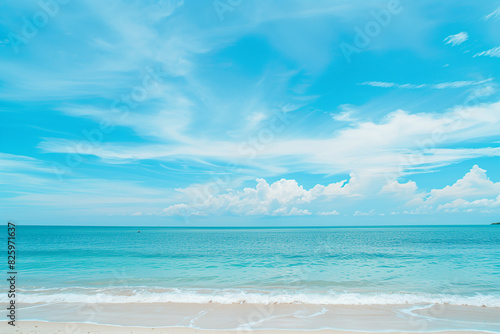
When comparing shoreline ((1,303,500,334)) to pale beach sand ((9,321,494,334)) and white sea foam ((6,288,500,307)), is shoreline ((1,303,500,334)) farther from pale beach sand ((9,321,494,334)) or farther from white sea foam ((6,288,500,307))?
white sea foam ((6,288,500,307))

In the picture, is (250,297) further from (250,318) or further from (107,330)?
(107,330)

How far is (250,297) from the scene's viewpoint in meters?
17.2

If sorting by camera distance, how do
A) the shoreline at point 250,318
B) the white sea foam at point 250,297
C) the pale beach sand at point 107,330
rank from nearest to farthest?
1. the pale beach sand at point 107,330
2. the shoreline at point 250,318
3. the white sea foam at point 250,297

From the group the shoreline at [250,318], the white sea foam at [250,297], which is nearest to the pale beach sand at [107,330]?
the shoreline at [250,318]

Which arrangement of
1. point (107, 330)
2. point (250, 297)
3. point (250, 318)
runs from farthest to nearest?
1. point (250, 297)
2. point (250, 318)
3. point (107, 330)

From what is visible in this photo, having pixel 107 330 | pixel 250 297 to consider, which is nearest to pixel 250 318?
pixel 250 297

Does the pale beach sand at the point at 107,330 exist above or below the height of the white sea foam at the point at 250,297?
above

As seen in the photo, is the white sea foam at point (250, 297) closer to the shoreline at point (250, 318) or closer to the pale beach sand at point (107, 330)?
the shoreline at point (250, 318)

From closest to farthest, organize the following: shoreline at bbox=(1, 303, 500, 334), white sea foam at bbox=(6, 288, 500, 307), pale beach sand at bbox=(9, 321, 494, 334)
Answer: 1. pale beach sand at bbox=(9, 321, 494, 334)
2. shoreline at bbox=(1, 303, 500, 334)
3. white sea foam at bbox=(6, 288, 500, 307)

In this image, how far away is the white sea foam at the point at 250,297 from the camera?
16234 mm

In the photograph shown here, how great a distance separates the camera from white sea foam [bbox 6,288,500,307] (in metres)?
16.2

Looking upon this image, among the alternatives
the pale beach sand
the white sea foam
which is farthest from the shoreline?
the white sea foam

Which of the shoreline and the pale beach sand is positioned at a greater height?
the pale beach sand

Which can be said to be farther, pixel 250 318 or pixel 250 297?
pixel 250 297
